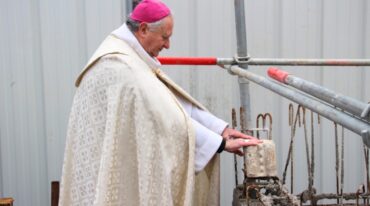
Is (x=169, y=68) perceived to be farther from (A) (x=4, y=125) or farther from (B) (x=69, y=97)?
(A) (x=4, y=125)

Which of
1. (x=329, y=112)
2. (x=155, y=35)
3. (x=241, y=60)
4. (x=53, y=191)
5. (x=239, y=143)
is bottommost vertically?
(x=53, y=191)

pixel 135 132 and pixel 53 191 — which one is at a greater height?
pixel 135 132

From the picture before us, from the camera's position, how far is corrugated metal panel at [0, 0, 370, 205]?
11.6 ft

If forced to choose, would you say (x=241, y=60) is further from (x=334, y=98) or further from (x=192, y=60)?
(x=334, y=98)

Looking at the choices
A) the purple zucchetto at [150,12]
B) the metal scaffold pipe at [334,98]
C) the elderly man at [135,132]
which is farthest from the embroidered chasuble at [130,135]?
the metal scaffold pipe at [334,98]

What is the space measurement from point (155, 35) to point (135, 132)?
44 centimetres

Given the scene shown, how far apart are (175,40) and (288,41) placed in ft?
2.80

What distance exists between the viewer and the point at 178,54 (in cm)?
364

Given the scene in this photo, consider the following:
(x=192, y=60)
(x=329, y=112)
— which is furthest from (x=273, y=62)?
(x=329, y=112)

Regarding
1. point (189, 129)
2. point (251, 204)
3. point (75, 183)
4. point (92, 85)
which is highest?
point (92, 85)

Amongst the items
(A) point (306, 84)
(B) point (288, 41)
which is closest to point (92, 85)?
(A) point (306, 84)

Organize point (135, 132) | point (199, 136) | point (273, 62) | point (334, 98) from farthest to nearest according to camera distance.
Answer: point (273, 62) < point (199, 136) < point (135, 132) < point (334, 98)

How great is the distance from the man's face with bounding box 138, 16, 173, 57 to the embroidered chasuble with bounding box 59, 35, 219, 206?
0.07 meters

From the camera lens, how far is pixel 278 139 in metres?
3.88
